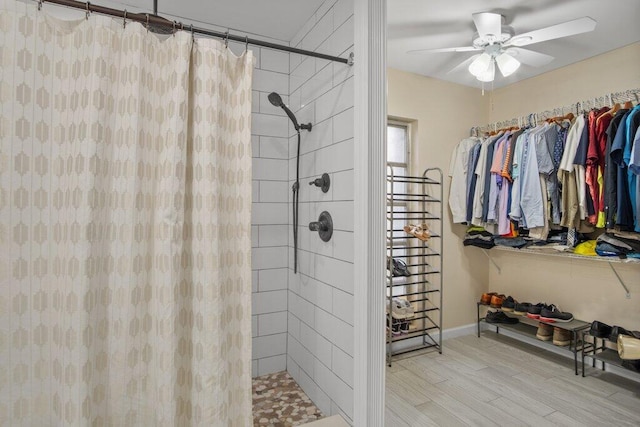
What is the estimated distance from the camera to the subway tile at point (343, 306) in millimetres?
1377

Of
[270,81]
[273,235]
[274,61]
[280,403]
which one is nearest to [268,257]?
[273,235]

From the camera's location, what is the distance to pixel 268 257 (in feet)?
6.42

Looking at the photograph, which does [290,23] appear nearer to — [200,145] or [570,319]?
[200,145]

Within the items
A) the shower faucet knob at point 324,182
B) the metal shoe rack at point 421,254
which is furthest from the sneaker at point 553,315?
the shower faucet knob at point 324,182

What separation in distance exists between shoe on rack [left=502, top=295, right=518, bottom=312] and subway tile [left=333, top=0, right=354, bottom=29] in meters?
2.97

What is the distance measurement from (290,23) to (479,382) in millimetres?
2786

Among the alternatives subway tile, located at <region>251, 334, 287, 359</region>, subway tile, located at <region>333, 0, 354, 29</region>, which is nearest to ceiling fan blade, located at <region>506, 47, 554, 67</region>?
subway tile, located at <region>333, 0, 354, 29</region>

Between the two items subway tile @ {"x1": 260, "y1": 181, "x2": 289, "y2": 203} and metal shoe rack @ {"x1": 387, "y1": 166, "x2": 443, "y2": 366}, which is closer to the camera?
subway tile @ {"x1": 260, "y1": 181, "x2": 289, "y2": 203}

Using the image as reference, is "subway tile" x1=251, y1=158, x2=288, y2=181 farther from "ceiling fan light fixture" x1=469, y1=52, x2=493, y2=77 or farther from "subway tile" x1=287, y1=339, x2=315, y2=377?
"ceiling fan light fixture" x1=469, y1=52, x2=493, y2=77

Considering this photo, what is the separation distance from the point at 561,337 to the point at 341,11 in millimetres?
3048

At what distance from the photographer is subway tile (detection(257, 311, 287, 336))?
6.33 ft

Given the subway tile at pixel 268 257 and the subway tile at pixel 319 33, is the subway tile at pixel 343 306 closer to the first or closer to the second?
the subway tile at pixel 268 257

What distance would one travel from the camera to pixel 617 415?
2.04m

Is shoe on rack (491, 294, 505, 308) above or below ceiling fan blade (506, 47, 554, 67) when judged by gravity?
below
